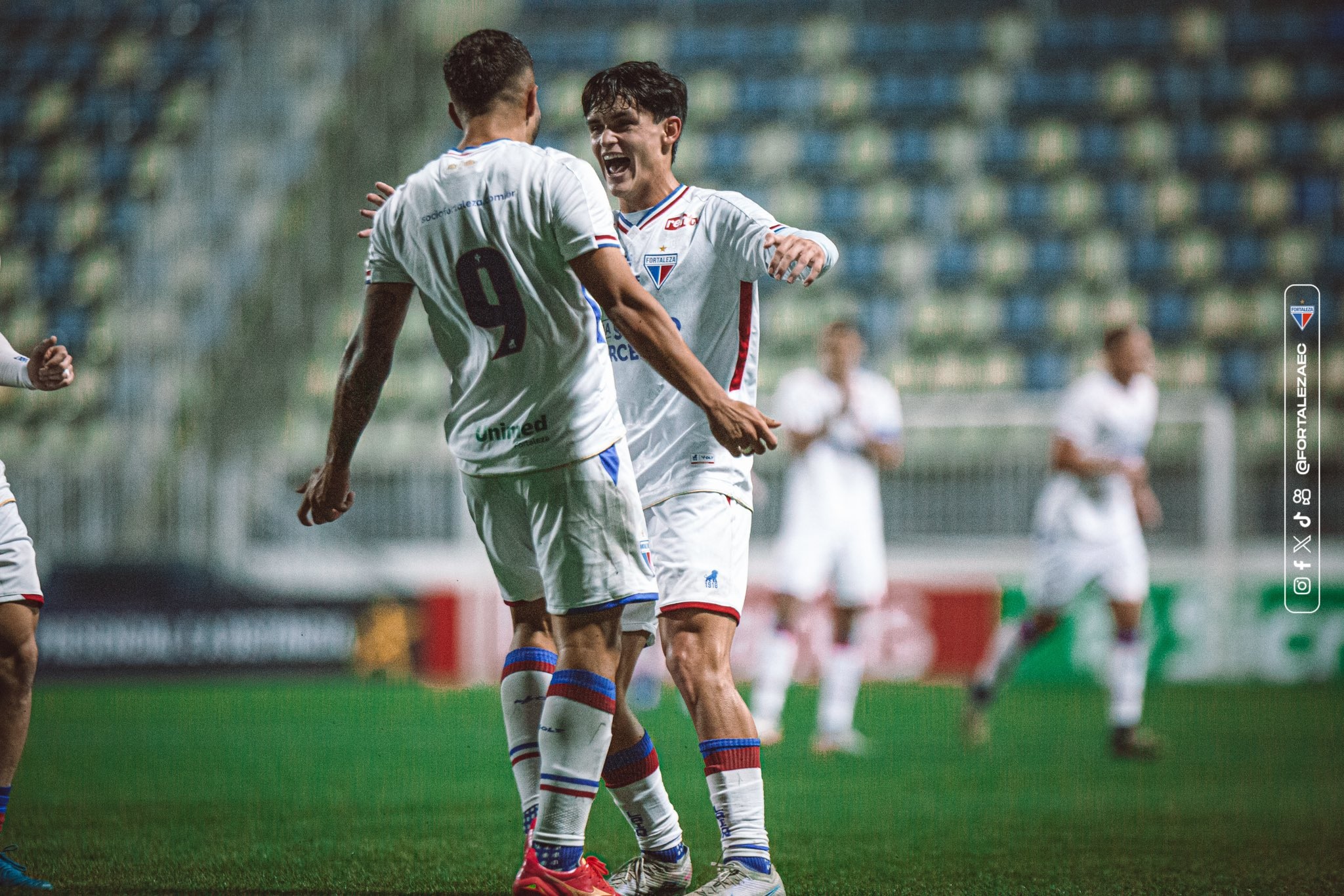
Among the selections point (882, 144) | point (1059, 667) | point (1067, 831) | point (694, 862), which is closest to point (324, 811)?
point (694, 862)

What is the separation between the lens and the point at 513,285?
338cm

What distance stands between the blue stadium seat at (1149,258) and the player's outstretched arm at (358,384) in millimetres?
14428

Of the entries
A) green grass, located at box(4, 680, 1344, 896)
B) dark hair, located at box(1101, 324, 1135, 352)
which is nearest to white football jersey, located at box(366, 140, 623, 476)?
green grass, located at box(4, 680, 1344, 896)

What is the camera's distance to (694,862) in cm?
444

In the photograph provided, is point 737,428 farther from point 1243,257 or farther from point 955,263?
point 1243,257

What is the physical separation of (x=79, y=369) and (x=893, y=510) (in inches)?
318

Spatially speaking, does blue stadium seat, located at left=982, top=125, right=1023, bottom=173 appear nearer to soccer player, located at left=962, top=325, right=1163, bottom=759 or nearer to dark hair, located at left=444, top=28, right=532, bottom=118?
soccer player, located at left=962, top=325, right=1163, bottom=759

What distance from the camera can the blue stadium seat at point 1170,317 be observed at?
16.2 metres

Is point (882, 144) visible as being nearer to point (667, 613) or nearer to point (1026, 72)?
point (1026, 72)

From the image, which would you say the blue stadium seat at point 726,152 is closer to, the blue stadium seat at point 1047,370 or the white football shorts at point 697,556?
the blue stadium seat at point 1047,370

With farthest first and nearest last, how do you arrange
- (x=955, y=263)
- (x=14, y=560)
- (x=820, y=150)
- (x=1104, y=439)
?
1. (x=820, y=150)
2. (x=955, y=263)
3. (x=1104, y=439)
4. (x=14, y=560)

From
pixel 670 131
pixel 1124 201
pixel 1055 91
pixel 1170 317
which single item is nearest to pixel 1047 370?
pixel 1170 317

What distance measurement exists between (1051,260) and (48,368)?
14452mm

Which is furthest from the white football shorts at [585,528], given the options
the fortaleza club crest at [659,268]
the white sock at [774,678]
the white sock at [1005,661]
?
the white sock at [1005,661]
